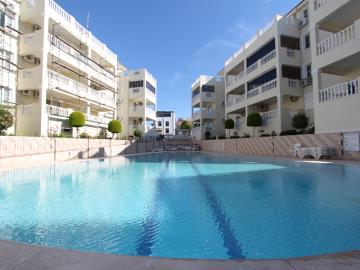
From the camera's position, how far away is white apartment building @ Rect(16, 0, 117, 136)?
21.5m

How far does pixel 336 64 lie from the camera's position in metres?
17.0

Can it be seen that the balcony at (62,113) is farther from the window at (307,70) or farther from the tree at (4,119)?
the window at (307,70)

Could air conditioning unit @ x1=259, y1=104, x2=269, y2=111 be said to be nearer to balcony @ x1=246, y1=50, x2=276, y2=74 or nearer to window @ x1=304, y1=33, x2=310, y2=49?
balcony @ x1=246, y1=50, x2=276, y2=74

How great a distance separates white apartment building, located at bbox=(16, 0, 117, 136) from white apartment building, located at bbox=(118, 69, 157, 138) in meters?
10.5

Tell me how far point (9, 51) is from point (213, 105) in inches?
1230

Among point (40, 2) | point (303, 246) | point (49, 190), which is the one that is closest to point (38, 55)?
point (40, 2)

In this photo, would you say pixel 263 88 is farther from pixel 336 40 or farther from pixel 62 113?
pixel 62 113

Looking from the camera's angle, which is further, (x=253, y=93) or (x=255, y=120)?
(x=253, y=93)

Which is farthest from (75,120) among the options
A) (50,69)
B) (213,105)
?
(213,105)

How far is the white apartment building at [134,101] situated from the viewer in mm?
40031

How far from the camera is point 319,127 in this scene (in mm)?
17438

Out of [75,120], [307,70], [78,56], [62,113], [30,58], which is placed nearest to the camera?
[30,58]

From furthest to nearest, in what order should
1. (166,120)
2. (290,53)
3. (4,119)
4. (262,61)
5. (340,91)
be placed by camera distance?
(166,120), (262,61), (290,53), (340,91), (4,119)

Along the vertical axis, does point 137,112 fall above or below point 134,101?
below
